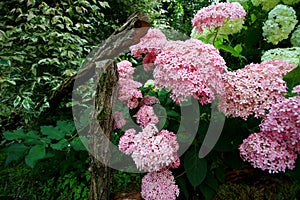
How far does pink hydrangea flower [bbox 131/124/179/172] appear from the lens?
81 cm

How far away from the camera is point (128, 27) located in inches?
45.0

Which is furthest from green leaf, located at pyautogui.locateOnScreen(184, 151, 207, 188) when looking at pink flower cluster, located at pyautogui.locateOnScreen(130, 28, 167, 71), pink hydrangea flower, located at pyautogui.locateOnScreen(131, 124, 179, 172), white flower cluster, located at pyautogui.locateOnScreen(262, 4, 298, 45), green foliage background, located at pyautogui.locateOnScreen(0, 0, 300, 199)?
white flower cluster, located at pyautogui.locateOnScreen(262, 4, 298, 45)

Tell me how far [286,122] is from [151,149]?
0.39 m

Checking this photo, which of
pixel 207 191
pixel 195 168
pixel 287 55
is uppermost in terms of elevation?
pixel 287 55

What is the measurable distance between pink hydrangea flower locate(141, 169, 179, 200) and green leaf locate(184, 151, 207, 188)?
0.07 meters

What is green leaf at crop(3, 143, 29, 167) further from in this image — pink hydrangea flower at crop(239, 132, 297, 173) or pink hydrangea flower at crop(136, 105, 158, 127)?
pink hydrangea flower at crop(239, 132, 297, 173)

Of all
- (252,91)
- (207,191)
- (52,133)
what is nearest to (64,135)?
(52,133)

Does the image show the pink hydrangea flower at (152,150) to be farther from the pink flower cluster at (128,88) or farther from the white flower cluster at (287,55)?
the white flower cluster at (287,55)

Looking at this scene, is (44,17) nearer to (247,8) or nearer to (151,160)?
(247,8)

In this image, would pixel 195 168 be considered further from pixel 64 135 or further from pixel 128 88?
pixel 64 135

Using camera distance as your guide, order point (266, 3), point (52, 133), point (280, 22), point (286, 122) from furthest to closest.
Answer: point (266, 3) < point (280, 22) < point (52, 133) < point (286, 122)

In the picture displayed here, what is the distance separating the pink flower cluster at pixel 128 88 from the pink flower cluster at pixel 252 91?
0.97 ft

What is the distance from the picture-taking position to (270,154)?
810 millimetres

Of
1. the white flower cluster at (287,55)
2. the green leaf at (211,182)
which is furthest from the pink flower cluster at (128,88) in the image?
the white flower cluster at (287,55)
